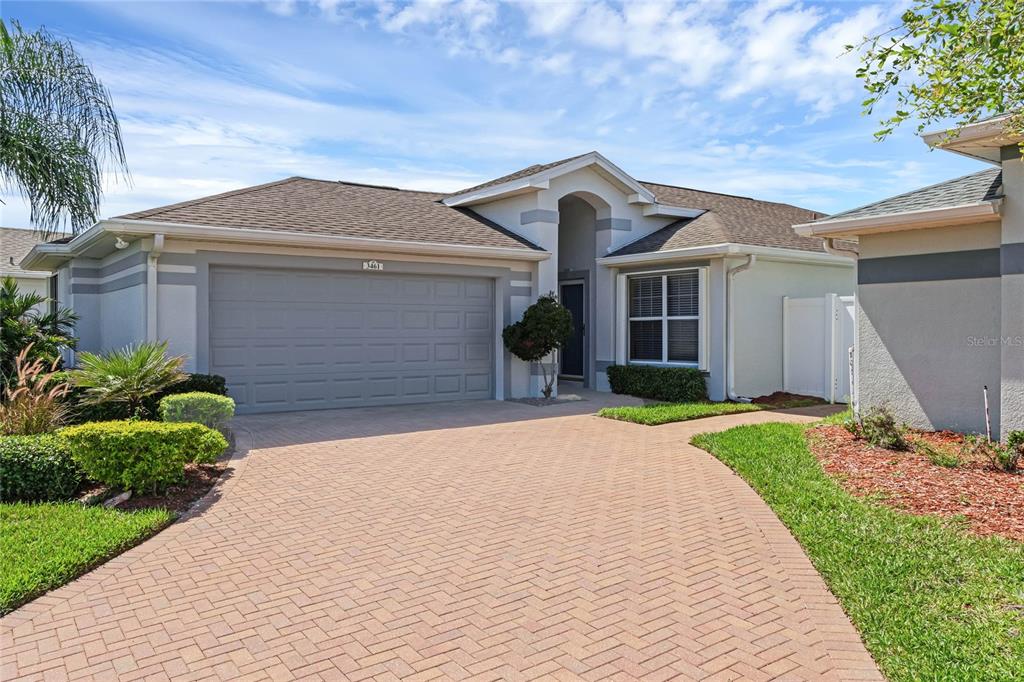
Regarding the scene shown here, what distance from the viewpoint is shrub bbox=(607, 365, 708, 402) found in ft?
47.6

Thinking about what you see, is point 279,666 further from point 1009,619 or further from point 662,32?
point 662,32

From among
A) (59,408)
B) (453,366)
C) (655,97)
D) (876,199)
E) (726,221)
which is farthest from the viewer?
(726,221)

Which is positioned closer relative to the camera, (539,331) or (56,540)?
(56,540)

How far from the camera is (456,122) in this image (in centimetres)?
1537

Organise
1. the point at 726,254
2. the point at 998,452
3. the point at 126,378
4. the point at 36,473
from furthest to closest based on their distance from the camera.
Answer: the point at 726,254 < the point at 126,378 < the point at 998,452 < the point at 36,473

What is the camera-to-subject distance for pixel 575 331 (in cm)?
1767

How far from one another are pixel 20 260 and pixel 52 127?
534 inches

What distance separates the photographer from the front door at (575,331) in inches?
687

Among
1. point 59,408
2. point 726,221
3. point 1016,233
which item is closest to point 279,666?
point 59,408

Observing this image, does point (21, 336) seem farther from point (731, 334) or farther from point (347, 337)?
point (731, 334)

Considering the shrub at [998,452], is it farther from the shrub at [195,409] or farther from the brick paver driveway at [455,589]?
the shrub at [195,409]

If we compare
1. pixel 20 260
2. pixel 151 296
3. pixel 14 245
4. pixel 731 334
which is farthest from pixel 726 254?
pixel 14 245

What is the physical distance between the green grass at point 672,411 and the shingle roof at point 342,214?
14.5 ft

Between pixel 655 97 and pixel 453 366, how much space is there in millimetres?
6366
